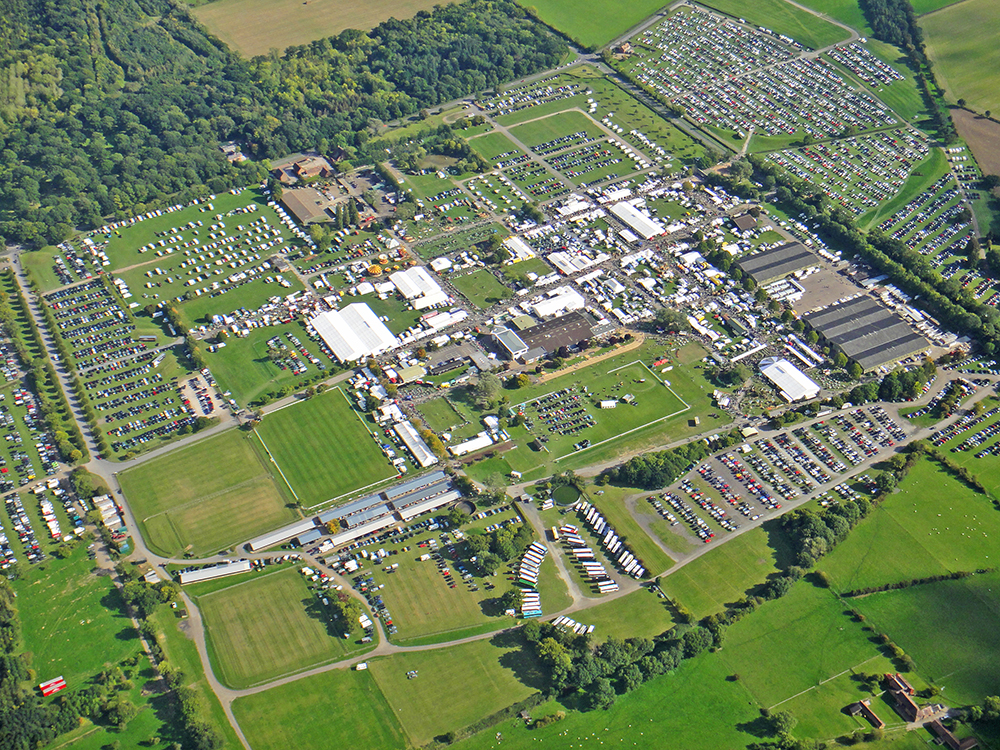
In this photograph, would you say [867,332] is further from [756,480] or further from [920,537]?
[920,537]

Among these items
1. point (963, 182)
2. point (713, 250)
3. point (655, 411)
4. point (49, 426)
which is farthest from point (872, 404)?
point (49, 426)

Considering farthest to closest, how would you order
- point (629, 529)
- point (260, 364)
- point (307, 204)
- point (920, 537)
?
1. point (307, 204)
2. point (260, 364)
3. point (629, 529)
4. point (920, 537)

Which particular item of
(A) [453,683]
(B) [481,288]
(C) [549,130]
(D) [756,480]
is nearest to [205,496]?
(A) [453,683]

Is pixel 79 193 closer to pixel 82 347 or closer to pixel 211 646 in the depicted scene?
pixel 82 347

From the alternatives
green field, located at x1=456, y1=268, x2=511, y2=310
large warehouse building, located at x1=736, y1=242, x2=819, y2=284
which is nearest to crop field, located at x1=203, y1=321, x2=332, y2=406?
green field, located at x1=456, y1=268, x2=511, y2=310

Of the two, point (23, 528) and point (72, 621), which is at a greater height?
point (23, 528)

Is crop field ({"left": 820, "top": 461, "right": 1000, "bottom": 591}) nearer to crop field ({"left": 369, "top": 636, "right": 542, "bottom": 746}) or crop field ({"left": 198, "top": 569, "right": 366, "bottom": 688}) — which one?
crop field ({"left": 369, "top": 636, "right": 542, "bottom": 746})
